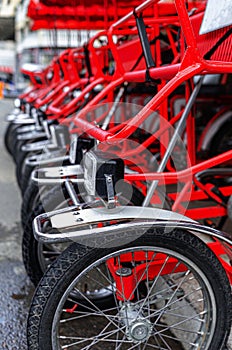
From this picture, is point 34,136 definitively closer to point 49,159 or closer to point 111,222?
point 49,159

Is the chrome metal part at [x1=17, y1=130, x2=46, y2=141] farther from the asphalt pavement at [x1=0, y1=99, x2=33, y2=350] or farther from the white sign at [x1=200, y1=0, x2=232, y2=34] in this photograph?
the white sign at [x1=200, y1=0, x2=232, y2=34]

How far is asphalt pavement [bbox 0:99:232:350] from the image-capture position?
2.51m

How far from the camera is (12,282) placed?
312 cm

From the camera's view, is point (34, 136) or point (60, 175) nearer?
point (60, 175)

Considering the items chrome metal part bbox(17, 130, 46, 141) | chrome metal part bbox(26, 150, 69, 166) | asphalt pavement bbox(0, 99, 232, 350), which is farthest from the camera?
chrome metal part bbox(17, 130, 46, 141)

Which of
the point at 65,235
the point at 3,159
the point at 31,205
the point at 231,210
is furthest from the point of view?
the point at 3,159

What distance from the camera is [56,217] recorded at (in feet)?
6.24

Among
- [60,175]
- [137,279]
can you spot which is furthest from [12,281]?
[137,279]

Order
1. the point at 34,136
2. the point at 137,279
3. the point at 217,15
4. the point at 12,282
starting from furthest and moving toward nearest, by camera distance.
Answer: the point at 34,136
the point at 12,282
the point at 217,15
the point at 137,279

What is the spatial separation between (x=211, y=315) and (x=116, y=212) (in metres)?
0.54

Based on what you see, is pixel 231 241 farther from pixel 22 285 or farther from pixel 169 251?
pixel 22 285

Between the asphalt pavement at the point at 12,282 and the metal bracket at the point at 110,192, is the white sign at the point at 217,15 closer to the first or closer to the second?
the metal bracket at the point at 110,192

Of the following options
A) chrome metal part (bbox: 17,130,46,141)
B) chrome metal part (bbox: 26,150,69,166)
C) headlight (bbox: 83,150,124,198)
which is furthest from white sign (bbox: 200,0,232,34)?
chrome metal part (bbox: 17,130,46,141)

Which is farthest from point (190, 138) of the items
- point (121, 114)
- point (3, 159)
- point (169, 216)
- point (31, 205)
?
point (3, 159)
